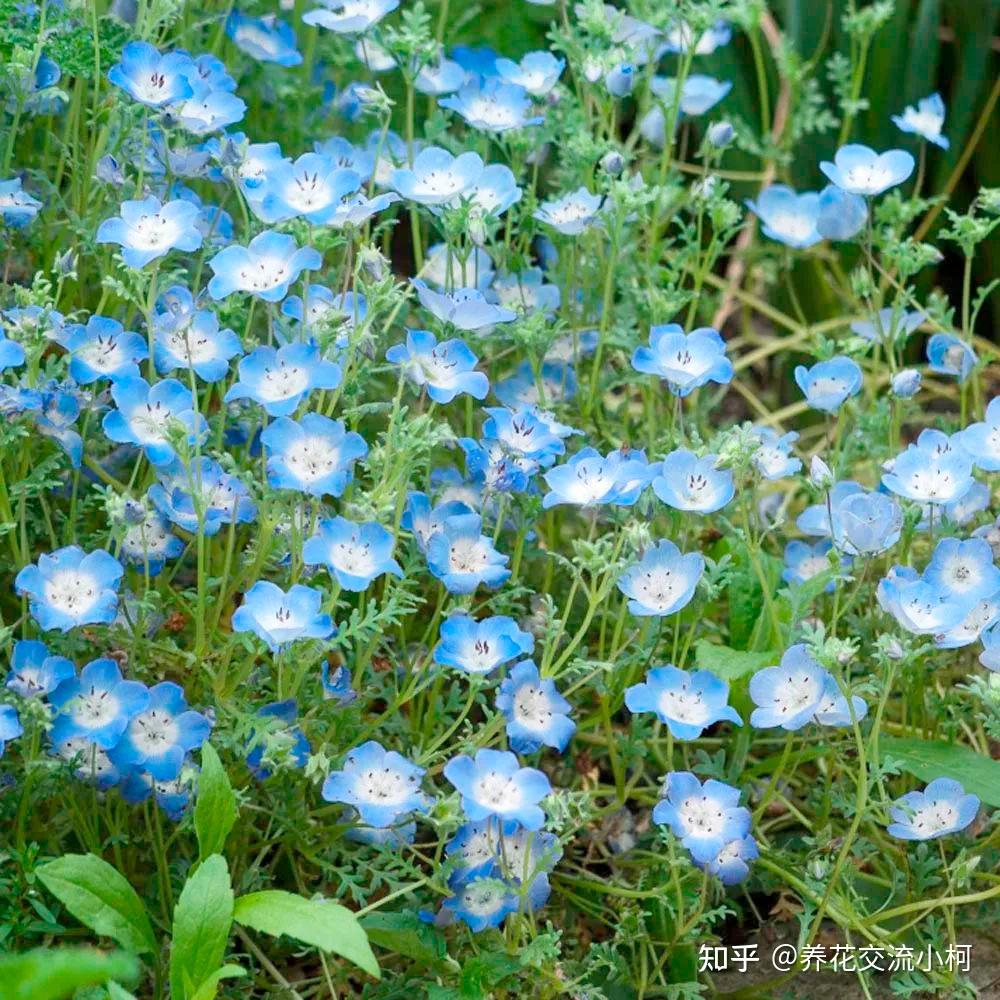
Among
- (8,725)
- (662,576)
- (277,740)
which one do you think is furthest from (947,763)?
(8,725)

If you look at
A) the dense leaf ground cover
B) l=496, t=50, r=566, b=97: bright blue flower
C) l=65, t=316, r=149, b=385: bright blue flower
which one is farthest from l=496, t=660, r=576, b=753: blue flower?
l=496, t=50, r=566, b=97: bright blue flower

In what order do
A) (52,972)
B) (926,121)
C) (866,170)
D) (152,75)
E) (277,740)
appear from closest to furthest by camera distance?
(52,972) → (277,740) → (152,75) → (866,170) → (926,121)

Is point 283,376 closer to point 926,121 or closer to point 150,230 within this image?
point 150,230

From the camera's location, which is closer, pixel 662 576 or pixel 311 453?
pixel 311 453

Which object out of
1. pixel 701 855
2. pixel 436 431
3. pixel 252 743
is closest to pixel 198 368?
pixel 436 431

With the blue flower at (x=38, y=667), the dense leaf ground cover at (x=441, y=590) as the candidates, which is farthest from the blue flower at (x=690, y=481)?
the blue flower at (x=38, y=667)

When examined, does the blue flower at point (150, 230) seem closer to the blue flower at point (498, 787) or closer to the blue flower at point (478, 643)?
the blue flower at point (478, 643)
